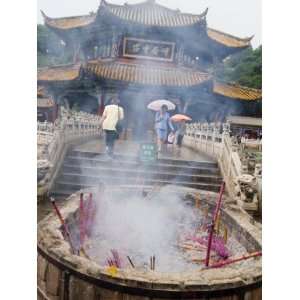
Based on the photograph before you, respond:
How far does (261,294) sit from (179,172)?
0.91 metres

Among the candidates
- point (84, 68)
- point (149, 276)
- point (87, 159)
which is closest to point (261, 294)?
point (149, 276)

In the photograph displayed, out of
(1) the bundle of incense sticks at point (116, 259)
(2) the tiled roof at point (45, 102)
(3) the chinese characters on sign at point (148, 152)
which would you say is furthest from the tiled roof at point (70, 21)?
(1) the bundle of incense sticks at point (116, 259)

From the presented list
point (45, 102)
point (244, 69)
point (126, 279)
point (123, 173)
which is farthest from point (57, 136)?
point (244, 69)

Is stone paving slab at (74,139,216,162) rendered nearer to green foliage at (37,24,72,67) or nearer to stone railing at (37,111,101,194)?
stone railing at (37,111,101,194)

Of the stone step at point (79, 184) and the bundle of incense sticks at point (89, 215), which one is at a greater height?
the stone step at point (79, 184)

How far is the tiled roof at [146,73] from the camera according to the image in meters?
2.86

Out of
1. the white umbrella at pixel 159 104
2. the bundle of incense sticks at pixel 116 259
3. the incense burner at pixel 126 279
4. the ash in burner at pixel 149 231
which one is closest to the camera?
the incense burner at pixel 126 279

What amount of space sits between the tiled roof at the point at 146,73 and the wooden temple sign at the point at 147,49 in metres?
0.06

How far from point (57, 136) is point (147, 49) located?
0.82 meters

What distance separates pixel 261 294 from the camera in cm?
261

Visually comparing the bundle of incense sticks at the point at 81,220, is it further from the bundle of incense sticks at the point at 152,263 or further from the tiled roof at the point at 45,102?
the tiled roof at the point at 45,102

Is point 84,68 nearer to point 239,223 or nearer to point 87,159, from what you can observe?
point 87,159

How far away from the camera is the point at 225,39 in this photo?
298cm

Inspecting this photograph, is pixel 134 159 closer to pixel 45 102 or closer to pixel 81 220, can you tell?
pixel 81 220
